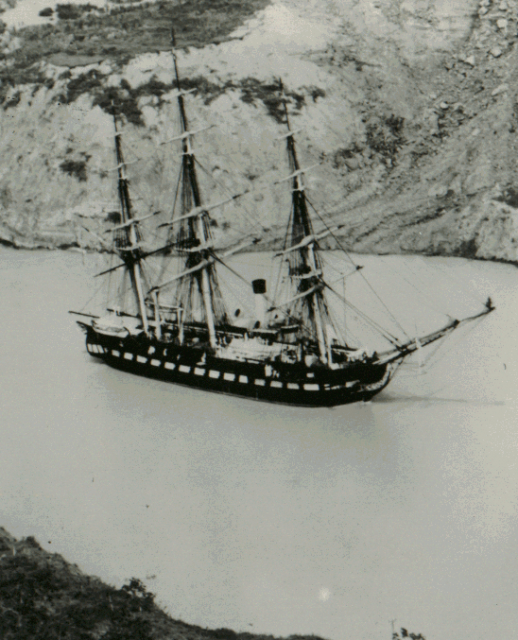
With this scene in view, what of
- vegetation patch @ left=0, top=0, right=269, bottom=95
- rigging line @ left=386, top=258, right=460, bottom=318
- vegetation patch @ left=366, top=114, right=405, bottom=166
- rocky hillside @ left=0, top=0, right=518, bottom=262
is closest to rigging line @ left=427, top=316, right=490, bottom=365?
rigging line @ left=386, top=258, right=460, bottom=318

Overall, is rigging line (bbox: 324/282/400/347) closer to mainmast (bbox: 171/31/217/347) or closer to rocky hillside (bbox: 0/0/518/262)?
rocky hillside (bbox: 0/0/518/262)

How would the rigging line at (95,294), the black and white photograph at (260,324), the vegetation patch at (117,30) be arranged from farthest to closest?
1. the vegetation patch at (117,30)
2. the rigging line at (95,294)
3. the black and white photograph at (260,324)

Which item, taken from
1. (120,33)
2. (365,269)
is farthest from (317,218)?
(120,33)

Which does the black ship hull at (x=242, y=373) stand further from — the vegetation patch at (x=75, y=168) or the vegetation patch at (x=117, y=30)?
the vegetation patch at (x=117, y=30)

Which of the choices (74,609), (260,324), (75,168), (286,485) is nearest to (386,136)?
(260,324)

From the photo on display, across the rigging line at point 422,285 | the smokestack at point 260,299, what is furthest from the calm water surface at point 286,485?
the smokestack at point 260,299

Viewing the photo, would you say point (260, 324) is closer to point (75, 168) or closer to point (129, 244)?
point (129, 244)

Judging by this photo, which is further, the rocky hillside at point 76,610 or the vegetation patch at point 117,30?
the vegetation patch at point 117,30
